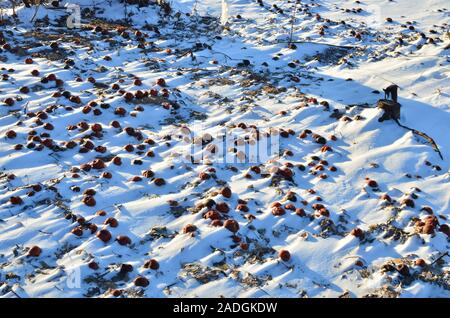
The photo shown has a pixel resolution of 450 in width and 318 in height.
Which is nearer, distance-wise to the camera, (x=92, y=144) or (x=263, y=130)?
(x=92, y=144)

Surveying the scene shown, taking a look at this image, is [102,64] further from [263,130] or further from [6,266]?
[6,266]

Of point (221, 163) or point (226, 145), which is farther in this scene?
point (226, 145)

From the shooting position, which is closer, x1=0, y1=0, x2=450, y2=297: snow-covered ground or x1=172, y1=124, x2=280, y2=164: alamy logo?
x1=0, y1=0, x2=450, y2=297: snow-covered ground

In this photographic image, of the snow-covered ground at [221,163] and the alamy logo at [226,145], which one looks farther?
the alamy logo at [226,145]

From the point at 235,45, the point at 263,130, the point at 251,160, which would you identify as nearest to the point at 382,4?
the point at 235,45
